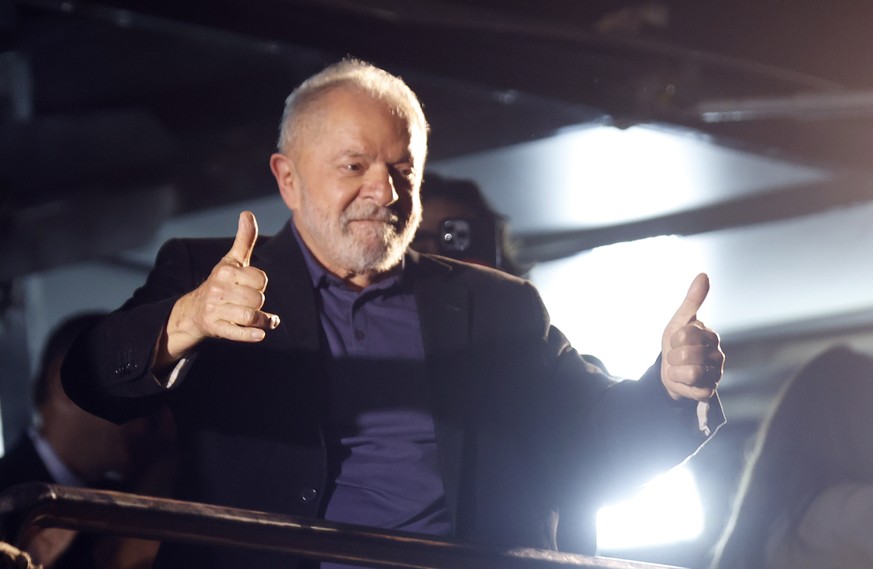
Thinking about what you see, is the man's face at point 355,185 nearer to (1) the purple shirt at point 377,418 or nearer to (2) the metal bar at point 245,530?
(1) the purple shirt at point 377,418

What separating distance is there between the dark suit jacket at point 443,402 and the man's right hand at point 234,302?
81 mm

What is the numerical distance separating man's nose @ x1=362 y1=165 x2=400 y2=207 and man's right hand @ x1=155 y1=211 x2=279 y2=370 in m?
0.30

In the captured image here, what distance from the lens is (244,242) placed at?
4.22ft

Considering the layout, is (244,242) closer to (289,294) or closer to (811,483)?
(289,294)

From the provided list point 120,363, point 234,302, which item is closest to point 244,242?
point 234,302

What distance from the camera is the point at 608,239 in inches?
187

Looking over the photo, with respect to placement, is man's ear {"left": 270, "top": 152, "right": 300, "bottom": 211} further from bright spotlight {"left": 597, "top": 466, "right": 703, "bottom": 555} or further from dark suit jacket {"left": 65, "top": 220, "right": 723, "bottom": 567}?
bright spotlight {"left": 597, "top": 466, "right": 703, "bottom": 555}

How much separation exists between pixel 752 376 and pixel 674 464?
15.1ft

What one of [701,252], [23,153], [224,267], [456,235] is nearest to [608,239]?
[701,252]

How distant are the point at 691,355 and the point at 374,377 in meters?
0.42

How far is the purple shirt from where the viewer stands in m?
1.46

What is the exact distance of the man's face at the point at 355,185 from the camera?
5.15 ft

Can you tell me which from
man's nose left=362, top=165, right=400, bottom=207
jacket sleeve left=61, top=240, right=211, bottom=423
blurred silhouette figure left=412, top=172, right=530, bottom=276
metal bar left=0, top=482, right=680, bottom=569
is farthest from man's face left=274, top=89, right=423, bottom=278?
metal bar left=0, top=482, right=680, bottom=569

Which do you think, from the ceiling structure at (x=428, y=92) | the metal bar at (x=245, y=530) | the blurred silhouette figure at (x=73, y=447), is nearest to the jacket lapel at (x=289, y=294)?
the metal bar at (x=245, y=530)
